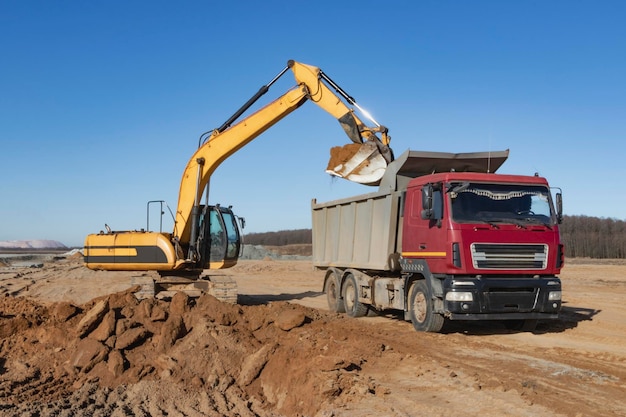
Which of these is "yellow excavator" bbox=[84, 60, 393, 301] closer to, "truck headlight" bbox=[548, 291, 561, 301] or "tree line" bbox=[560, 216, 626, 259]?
"truck headlight" bbox=[548, 291, 561, 301]

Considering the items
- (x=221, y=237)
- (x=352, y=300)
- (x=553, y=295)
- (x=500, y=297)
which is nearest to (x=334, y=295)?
(x=352, y=300)

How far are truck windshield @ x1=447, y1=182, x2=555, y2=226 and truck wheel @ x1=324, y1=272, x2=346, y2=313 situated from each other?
5598mm

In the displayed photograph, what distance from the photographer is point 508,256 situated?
11.1 m

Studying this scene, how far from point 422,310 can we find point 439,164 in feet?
10.1

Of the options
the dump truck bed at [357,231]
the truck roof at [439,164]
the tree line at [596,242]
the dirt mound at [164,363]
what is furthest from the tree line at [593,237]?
the dirt mound at [164,363]

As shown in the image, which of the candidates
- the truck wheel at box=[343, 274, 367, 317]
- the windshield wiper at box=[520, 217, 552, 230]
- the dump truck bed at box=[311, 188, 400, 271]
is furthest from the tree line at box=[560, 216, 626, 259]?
the windshield wiper at box=[520, 217, 552, 230]

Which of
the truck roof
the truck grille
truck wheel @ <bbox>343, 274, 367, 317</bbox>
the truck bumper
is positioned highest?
the truck roof

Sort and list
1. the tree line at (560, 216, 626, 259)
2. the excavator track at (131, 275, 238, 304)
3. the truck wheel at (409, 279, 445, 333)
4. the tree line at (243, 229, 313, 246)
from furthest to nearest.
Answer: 1. the tree line at (243, 229, 313, 246)
2. the tree line at (560, 216, 626, 259)
3. the excavator track at (131, 275, 238, 304)
4. the truck wheel at (409, 279, 445, 333)

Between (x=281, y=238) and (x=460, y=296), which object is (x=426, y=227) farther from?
(x=281, y=238)

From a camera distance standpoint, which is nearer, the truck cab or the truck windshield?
the truck cab

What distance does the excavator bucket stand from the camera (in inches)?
539

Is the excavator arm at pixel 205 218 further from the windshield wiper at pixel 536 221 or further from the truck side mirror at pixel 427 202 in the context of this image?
the windshield wiper at pixel 536 221

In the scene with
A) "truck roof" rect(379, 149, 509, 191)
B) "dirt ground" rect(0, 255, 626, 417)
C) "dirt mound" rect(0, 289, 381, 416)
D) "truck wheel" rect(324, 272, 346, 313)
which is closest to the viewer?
"dirt ground" rect(0, 255, 626, 417)

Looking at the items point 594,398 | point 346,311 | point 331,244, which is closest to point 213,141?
point 331,244
